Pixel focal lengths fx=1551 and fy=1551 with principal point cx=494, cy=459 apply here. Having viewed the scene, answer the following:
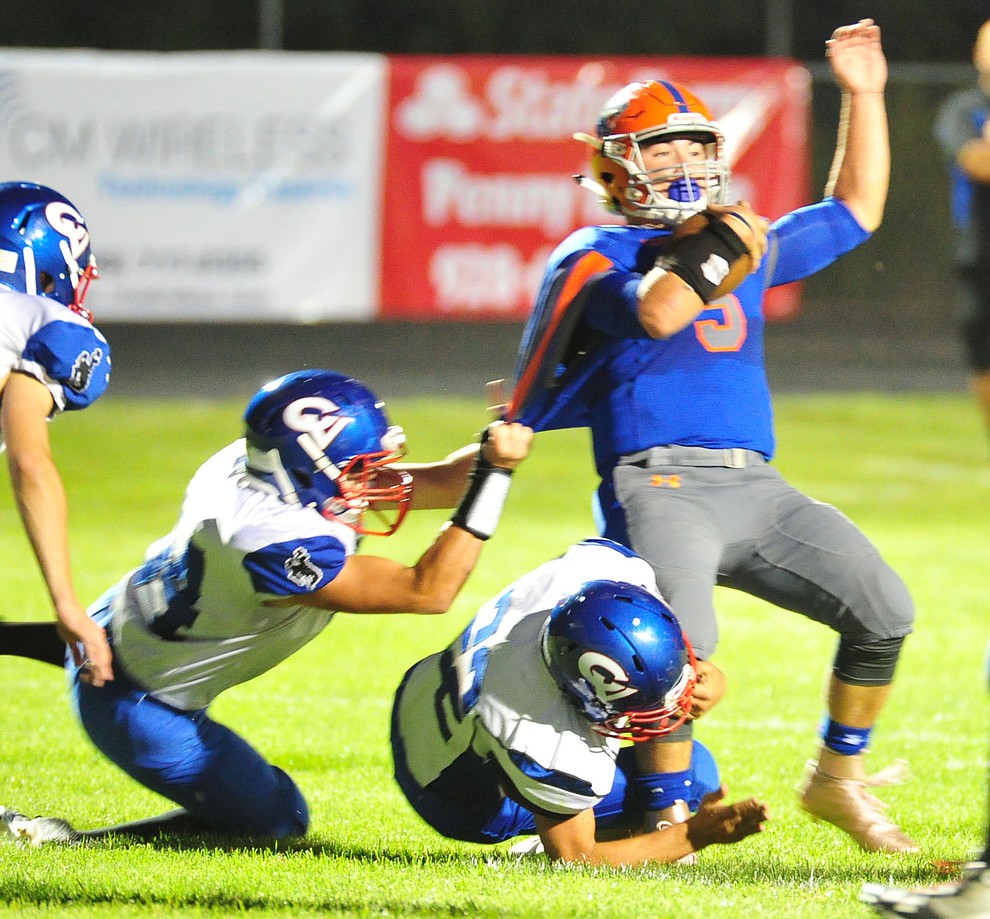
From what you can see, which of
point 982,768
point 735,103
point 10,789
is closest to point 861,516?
point 735,103

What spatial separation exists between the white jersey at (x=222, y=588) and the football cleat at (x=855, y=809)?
4.52 feet

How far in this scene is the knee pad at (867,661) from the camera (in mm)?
4043

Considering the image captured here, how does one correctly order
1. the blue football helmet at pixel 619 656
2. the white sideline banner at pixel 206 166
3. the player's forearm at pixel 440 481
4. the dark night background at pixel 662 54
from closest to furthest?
the blue football helmet at pixel 619 656 < the player's forearm at pixel 440 481 < the white sideline banner at pixel 206 166 < the dark night background at pixel 662 54

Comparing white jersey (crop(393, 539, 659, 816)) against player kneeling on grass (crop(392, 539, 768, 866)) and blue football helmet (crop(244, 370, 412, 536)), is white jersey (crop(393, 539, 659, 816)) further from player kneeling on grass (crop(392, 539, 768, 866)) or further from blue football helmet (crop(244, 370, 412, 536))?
blue football helmet (crop(244, 370, 412, 536))

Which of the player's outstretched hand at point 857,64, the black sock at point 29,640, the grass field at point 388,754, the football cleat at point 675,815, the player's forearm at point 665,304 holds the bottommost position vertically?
the grass field at point 388,754

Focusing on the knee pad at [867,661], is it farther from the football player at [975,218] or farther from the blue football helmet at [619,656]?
the football player at [975,218]

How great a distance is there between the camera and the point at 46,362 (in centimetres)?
384

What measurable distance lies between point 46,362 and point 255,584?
81 cm

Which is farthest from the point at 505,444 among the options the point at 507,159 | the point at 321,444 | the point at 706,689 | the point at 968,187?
the point at 507,159

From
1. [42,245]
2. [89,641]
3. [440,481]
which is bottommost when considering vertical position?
[89,641]

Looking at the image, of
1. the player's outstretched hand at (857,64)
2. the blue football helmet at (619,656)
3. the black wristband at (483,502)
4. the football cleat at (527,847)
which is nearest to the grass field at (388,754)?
the football cleat at (527,847)

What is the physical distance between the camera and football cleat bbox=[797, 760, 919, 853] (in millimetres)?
4008

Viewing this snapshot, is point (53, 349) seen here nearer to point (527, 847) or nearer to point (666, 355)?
point (666, 355)

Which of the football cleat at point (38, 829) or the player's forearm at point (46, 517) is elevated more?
the player's forearm at point (46, 517)
